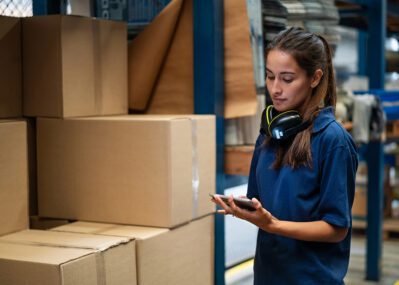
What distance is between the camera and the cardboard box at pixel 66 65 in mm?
2865

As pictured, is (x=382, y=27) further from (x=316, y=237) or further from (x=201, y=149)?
(x=316, y=237)

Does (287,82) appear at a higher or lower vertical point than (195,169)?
higher

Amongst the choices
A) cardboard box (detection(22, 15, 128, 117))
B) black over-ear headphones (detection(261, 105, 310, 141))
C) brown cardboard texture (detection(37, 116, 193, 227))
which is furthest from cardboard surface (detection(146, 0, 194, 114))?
black over-ear headphones (detection(261, 105, 310, 141))

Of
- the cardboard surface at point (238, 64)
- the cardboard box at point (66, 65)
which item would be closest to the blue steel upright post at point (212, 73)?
the cardboard surface at point (238, 64)

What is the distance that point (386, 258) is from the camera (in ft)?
19.4

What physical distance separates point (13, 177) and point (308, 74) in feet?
4.51

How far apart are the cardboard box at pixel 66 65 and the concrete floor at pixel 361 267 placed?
1523mm

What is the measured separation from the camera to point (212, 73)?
3092mm

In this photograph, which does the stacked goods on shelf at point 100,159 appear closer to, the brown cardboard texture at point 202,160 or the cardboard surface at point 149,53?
the brown cardboard texture at point 202,160

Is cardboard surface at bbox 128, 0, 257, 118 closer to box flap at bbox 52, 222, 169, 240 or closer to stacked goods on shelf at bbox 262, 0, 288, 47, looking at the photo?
stacked goods on shelf at bbox 262, 0, 288, 47

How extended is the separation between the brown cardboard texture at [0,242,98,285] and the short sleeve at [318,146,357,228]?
2.81ft

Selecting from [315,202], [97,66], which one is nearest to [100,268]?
[315,202]

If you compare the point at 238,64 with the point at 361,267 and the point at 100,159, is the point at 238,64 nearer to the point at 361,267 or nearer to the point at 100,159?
the point at 100,159

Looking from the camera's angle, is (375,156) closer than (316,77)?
No
